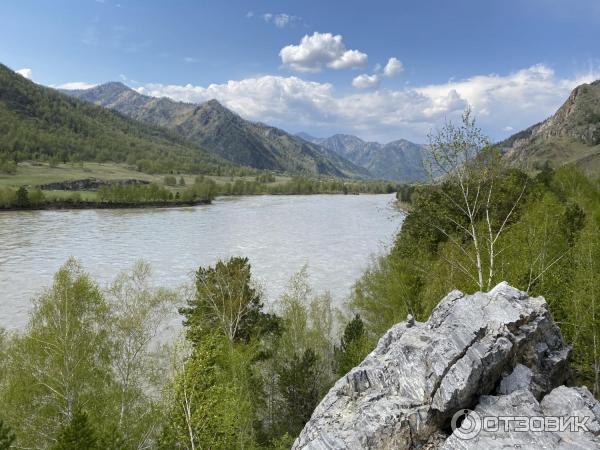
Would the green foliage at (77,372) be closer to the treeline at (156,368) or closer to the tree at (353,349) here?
the treeline at (156,368)

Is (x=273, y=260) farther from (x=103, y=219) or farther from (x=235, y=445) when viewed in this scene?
(x=103, y=219)

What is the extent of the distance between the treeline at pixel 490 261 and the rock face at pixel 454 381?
5.31 meters

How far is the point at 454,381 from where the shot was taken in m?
12.3

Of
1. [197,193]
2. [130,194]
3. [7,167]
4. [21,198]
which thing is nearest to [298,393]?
[21,198]

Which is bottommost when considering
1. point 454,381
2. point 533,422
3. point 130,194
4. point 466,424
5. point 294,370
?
point 294,370

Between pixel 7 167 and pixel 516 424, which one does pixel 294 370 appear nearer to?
pixel 516 424

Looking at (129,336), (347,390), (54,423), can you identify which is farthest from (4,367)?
(347,390)

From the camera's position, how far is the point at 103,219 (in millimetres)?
129500

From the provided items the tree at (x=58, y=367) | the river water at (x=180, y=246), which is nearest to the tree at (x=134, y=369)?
the tree at (x=58, y=367)

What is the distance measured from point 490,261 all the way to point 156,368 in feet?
85.4

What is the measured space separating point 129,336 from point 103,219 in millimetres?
110554

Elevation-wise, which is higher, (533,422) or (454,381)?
(454,381)

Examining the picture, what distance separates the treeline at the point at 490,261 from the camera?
22781 mm

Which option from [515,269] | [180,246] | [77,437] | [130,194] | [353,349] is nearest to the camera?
[77,437]
